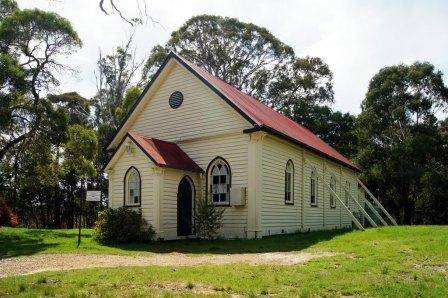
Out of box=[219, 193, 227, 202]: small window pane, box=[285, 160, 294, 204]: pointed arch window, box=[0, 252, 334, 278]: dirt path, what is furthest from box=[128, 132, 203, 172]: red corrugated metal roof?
box=[0, 252, 334, 278]: dirt path

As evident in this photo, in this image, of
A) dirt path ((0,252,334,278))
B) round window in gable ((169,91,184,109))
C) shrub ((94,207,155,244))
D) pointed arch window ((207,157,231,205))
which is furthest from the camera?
round window in gable ((169,91,184,109))

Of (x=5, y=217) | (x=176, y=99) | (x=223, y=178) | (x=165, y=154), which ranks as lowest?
(x=5, y=217)

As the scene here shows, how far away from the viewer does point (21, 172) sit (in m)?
28.9

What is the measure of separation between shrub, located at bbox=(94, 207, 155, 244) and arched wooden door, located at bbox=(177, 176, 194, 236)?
1.81 meters

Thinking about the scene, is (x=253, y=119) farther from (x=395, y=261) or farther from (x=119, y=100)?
(x=119, y=100)

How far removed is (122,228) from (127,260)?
505cm

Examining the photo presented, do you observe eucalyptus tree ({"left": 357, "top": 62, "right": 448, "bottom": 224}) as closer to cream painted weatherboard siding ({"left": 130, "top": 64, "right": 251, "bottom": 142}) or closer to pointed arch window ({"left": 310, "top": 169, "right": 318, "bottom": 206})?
pointed arch window ({"left": 310, "top": 169, "right": 318, "bottom": 206})

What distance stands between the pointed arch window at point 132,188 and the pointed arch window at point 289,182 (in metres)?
6.69

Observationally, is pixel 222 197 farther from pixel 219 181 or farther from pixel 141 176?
pixel 141 176

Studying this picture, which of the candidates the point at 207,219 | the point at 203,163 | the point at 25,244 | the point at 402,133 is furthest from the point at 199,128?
the point at 402,133

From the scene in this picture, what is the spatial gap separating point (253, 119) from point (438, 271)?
34.6 feet

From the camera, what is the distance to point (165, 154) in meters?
19.7

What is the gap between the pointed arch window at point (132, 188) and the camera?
64.6 feet

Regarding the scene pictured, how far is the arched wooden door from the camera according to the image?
65.5 feet
